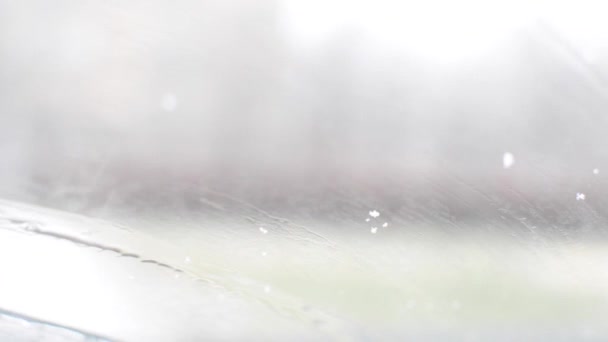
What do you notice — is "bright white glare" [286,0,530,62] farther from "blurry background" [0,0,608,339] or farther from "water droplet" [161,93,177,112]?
"water droplet" [161,93,177,112]

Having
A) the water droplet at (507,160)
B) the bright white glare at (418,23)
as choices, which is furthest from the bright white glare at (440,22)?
the water droplet at (507,160)

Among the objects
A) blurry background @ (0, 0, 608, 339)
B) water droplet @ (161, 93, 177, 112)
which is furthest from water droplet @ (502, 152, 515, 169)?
water droplet @ (161, 93, 177, 112)

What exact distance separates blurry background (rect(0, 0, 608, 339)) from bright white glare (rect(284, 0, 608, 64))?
14mm

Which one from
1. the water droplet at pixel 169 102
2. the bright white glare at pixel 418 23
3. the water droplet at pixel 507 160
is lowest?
the water droplet at pixel 169 102

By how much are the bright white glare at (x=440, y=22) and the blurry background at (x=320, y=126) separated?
0.01 metres

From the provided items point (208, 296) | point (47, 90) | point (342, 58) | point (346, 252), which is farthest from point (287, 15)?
point (208, 296)

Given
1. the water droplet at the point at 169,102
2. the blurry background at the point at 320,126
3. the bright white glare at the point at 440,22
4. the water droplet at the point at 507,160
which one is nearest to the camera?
the blurry background at the point at 320,126

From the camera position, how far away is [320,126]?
17.3ft

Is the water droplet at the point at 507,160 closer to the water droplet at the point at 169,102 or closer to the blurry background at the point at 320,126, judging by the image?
the blurry background at the point at 320,126

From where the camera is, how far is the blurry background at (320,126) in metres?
4.40

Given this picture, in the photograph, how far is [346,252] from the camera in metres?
4.24

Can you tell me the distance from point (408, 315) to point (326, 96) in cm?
222

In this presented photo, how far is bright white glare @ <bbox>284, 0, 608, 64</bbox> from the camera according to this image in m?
5.66

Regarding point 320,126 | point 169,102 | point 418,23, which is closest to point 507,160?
point 320,126
